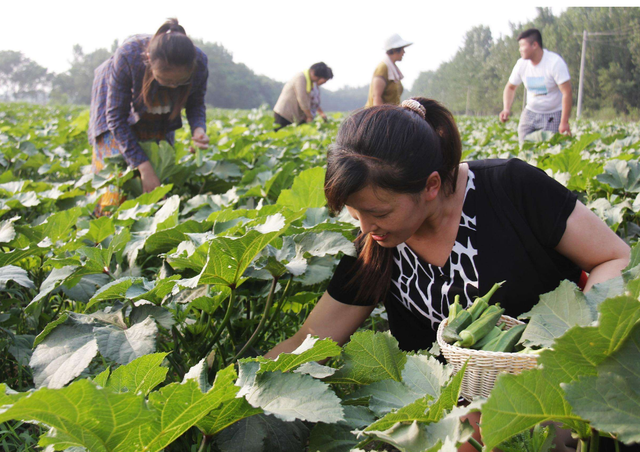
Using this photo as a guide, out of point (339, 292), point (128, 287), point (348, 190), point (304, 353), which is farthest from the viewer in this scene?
point (339, 292)

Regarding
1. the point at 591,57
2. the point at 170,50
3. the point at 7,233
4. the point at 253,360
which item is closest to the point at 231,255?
the point at 253,360

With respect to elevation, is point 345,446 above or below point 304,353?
below

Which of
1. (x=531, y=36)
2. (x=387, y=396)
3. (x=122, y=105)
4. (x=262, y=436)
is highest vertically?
(x=531, y=36)

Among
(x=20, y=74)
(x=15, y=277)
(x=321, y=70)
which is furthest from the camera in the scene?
(x=20, y=74)

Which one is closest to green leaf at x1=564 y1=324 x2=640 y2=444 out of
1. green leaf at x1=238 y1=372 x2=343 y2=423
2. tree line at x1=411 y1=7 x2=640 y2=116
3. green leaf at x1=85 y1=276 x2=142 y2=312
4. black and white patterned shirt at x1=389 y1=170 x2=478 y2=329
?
green leaf at x1=238 y1=372 x2=343 y2=423

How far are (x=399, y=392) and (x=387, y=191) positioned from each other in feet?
2.14

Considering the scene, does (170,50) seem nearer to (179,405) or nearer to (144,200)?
(144,200)

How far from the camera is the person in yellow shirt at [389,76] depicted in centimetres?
641

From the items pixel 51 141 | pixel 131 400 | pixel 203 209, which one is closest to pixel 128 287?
pixel 131 400

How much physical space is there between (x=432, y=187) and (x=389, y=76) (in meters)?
5.06

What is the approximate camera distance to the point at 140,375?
1141 mm

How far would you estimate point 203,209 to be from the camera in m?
2.64

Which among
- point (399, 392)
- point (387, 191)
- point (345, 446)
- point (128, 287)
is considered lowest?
point (345, 446)

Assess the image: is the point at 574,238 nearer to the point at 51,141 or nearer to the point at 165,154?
the point at 165,154
